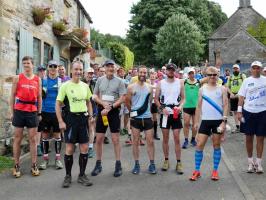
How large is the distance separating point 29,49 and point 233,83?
250 inches

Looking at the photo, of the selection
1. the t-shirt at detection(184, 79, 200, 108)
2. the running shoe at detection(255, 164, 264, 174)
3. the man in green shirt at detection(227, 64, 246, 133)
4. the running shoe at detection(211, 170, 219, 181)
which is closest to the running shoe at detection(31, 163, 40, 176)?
the running shoe at detection(211, 170, 219, 181)

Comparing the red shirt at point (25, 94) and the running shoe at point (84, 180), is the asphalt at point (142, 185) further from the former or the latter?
the red shirt at point (25, 94)

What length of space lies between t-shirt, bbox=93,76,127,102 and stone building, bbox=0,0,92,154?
329 cm

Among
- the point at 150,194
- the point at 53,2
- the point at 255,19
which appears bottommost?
the point at 150,194

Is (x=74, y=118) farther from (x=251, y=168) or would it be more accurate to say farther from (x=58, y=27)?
(x=58, y=27)

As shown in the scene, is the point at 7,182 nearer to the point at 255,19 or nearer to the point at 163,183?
the point at 163,183

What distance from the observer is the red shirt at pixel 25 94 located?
7305 mm

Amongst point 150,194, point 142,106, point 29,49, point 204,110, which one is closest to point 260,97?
point 204,110

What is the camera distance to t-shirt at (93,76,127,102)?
7.46 metres

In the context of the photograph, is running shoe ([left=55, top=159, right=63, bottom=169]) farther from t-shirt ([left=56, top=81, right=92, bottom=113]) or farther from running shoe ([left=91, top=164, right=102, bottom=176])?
t-shirt ([left=56, top=81, right=92, bottom=113])

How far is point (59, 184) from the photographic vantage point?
678cm

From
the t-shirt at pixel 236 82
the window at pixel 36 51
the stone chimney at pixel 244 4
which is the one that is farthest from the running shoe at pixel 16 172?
the stone chimney at pixel 244 4

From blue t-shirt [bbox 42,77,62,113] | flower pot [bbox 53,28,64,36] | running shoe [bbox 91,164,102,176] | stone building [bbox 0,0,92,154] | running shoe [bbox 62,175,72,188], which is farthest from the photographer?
flower pot [bbox 53,28,64,36]

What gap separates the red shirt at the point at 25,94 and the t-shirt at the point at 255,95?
4.02 meters
